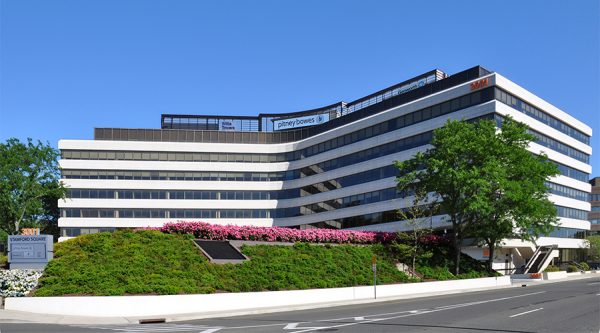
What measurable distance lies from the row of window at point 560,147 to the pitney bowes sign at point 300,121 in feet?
105

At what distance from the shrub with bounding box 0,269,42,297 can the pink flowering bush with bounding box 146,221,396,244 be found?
10659 mm

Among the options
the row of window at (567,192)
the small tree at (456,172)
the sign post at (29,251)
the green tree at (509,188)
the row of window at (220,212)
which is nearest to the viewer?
the sign post at (29,251)

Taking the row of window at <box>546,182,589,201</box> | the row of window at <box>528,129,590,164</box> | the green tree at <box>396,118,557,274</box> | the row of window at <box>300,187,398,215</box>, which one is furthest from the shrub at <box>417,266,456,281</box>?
the row of window at <box>546,182,589,201</box>

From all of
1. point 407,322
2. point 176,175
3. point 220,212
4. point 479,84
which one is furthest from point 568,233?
point 407,322

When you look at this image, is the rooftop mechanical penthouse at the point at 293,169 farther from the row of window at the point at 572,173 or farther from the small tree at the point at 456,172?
the small tree at the point at 456,172

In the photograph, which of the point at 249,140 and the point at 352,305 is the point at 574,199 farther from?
the point at 352,305

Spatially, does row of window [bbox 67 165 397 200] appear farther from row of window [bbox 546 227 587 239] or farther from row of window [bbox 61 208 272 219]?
row of window [bbox 546 227 587 239]

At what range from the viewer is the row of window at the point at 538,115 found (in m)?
54.1

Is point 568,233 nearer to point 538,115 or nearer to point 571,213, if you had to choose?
point 571,213

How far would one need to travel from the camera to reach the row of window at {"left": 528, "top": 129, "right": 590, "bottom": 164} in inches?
2351

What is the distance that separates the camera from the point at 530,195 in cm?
3947

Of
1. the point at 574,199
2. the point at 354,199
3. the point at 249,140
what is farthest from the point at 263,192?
the point at 574,199

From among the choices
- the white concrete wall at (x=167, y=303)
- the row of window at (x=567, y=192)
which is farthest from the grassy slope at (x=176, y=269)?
the row of window at (x=567, y=192)

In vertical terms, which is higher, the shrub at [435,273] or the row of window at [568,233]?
the row of window at [568,233]
